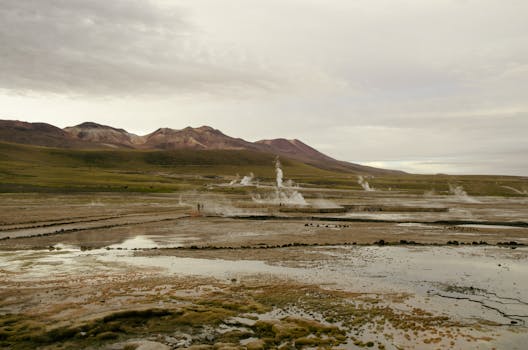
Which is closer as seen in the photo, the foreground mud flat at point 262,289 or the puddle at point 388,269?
the foreground mud flat at point 262,289

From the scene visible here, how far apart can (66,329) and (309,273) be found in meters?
15.7

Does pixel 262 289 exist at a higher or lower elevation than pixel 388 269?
lower

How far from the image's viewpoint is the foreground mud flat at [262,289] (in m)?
16.5

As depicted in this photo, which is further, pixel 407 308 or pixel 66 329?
pixel 407 308

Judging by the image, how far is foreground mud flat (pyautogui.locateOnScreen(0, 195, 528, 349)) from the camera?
54.2ft

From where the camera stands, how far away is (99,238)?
42031mm

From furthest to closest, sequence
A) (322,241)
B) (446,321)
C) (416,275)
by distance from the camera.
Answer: (322,241) < (416,275) < (446,321)

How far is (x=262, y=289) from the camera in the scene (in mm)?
23047

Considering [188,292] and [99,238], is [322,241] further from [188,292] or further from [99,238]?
[99,238]

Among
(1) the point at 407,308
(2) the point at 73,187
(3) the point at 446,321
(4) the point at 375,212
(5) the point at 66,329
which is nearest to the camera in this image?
(5) the point at 66,329

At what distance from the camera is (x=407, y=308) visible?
19875 mm

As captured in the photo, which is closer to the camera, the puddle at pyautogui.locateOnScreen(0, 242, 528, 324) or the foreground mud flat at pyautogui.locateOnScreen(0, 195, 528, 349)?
the foreground mud flat at pyautogui.locateOnScreen(0, 195, 528, 349)

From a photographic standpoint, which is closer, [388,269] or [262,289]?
[262,289]

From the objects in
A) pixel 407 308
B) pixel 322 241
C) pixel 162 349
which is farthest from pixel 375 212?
pixel 162 349
